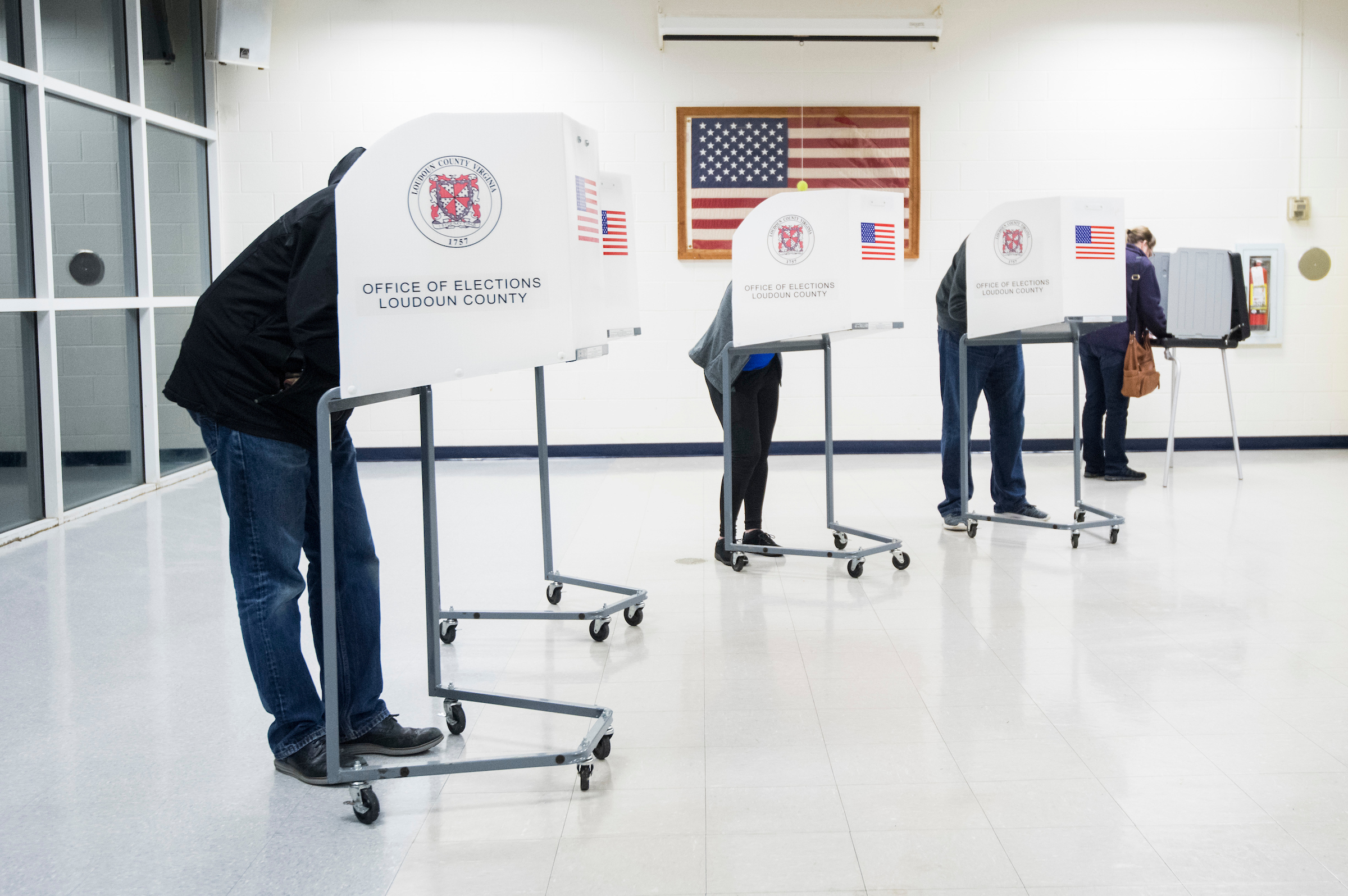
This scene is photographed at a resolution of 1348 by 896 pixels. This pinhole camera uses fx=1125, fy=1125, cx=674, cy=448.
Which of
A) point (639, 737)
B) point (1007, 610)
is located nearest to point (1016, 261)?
point (1007, 610)

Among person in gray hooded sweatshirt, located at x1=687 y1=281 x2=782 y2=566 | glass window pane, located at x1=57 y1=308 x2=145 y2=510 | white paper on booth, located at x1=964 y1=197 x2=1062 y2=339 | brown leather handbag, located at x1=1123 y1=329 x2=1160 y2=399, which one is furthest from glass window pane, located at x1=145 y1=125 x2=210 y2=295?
brown leather handbag, located at x1=1123 y1=329 x2=1160 y2=399

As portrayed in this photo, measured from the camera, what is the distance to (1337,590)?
3.70 metres

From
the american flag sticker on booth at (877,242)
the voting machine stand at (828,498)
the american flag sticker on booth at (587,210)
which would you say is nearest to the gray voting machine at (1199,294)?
the voting machine stand at (828,498)

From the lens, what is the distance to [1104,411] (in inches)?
253

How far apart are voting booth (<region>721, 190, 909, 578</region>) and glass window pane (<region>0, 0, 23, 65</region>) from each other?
11.2ft

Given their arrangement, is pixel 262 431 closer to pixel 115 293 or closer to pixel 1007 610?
pixel 1007 610

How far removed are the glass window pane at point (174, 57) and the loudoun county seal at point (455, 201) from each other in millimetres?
5158

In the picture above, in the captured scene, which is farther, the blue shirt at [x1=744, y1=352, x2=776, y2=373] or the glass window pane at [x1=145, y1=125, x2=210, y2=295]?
the glass window pane at [x1=145, y1=125, x2=210, y2=295]

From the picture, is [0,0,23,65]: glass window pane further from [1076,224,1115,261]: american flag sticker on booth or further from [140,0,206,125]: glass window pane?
[1076,224,1115,261]: american flag sticker on booth

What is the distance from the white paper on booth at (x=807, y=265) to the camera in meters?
3.80

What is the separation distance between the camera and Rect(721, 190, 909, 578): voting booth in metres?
3.80

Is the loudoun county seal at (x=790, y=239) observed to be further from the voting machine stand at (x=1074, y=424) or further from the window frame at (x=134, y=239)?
the window frame at (x=134, y=239)

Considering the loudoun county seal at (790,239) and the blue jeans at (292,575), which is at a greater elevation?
the loudoun county seal at (790,239)

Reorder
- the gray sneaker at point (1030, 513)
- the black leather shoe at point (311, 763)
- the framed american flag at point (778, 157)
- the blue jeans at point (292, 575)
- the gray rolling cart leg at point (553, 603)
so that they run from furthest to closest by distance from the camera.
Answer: the framed american flag at point (778, 157), the gray sneaker at point (1030, 513), the gray rolling cart leg at point (553, 603), the black leather shoe at point (311, 763), the blue jeans at point (292, 575)
